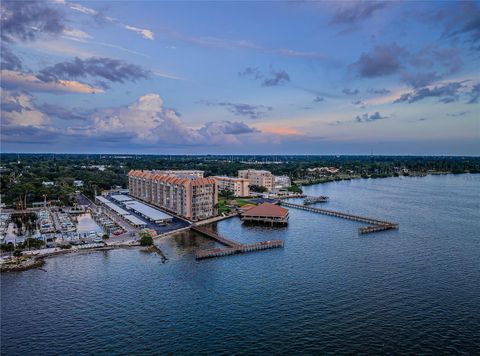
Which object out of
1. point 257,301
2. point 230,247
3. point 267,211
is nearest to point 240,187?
point 267,211

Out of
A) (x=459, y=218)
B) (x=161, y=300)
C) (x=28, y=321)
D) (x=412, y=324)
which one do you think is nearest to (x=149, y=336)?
(x=161, y=300)

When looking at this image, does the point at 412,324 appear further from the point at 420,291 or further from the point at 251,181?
the point at 251,181

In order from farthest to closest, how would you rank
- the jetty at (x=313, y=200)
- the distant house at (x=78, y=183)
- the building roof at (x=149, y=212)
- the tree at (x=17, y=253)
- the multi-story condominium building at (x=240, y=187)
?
the distant house at (x=78, y=183) → the multi-story condominium building at (x=240, y=187) → the jetty at (x=313, y=200) → the building roof at (x=149, y=212) → the tree at (x=17, y=253)

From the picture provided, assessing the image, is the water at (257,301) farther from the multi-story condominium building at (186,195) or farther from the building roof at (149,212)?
the multi-story condominium building at (186,195)

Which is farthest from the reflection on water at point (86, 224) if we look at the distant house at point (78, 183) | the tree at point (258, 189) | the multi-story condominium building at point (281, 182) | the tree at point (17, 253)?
the multi-story condominium building at point (281, 182)

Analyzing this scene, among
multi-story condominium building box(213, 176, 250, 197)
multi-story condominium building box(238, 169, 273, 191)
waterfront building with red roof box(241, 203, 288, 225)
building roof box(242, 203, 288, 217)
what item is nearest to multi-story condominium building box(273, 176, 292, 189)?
multi-story condominium building box(238, 169, 273, 191)

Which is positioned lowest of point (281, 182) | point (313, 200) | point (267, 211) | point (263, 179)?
point (313, 200)

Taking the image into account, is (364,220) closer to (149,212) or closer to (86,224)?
(149,212)
